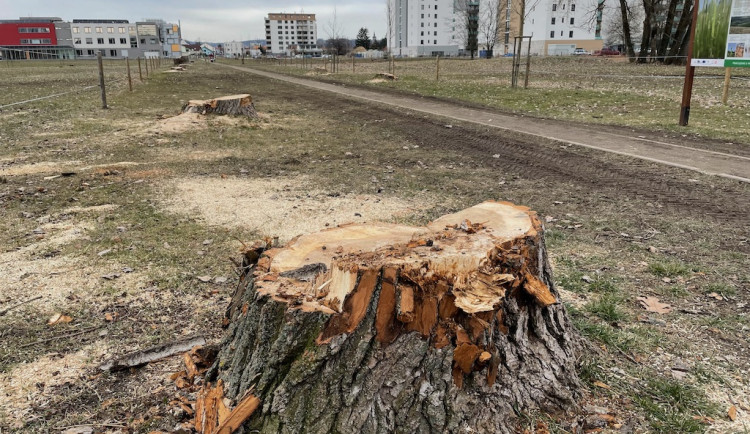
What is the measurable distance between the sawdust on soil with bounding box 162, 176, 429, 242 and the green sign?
9.02 m

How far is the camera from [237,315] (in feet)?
8.45

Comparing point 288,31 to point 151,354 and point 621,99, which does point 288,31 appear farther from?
point 151,354

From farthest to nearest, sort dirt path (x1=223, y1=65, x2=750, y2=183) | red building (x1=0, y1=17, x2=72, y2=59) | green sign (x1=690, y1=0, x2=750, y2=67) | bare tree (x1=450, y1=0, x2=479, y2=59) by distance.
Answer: red building (x1=0, y1=17, x2=72, y2=59)
bare tree (x1=450, y1=0, x2=479, y2=59)
green sign (x1=690, y1=0, x2=750, y2=67)
dirt path (x1=223, y1=65, x2=750, y2=183)

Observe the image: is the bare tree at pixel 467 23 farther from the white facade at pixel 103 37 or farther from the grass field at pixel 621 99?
the white facade at pixel 103 37

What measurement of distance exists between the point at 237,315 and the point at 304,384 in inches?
25.8

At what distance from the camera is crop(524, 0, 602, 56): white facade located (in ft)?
254

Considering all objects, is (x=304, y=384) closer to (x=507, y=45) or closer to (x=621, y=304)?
(x=621, y=304)

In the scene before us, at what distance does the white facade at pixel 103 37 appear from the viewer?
114 m

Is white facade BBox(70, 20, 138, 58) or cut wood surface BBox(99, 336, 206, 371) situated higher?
white facade BBox(70, 20, 138, 58)

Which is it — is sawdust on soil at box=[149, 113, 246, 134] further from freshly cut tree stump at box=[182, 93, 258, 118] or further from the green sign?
the green sign

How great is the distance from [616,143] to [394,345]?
8.66 metres

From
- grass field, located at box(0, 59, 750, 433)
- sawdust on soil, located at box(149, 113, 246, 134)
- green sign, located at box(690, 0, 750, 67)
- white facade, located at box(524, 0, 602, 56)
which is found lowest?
grass field, located at box(0, 59, 750, 433)

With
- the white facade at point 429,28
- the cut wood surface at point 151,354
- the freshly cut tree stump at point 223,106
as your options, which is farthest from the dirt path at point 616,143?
the white facade at point 429,28

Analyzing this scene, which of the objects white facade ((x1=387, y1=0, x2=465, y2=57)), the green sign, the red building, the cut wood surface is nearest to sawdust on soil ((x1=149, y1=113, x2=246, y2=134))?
the cut wood surface
